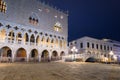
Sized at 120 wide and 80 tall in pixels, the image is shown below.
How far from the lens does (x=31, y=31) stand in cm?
3297

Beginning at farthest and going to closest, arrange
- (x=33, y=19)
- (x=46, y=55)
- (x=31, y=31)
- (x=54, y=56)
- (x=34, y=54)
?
(x=54, y=56), (x=46, y=55), (x=34, y=54), (x=33, y=19), (x=31, y=31)

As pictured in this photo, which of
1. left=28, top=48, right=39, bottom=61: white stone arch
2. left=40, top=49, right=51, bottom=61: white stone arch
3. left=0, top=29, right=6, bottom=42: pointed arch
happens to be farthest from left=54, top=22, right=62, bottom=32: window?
left=0, top=29, right=6, bottom=42: pointed arch

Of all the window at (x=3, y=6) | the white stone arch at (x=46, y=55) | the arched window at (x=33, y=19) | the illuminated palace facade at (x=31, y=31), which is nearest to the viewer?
the window at (x=3, y=6)

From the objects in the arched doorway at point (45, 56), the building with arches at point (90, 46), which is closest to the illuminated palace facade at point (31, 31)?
the arched doorway at point (45, 56)

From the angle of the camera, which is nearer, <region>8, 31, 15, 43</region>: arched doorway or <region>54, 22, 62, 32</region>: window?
<region>8, 31, 15, 43</region>: arched doorway

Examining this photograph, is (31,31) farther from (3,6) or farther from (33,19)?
(3,6)

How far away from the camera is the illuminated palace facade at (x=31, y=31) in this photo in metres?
28.5

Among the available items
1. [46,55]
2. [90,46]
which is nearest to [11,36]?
[46,55]

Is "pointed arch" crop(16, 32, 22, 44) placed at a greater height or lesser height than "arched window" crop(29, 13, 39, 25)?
lesser

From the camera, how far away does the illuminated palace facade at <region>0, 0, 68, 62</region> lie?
28516mm

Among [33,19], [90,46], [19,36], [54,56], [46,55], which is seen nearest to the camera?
[19,36]

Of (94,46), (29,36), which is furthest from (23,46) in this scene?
(94,46)

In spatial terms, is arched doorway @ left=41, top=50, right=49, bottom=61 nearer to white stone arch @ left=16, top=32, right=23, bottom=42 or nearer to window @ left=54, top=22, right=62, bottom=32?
window @ left=54, top=22, right=62, bottom=32

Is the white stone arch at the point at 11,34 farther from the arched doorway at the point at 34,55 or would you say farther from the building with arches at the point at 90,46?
the building with arches at the point at 90,46
